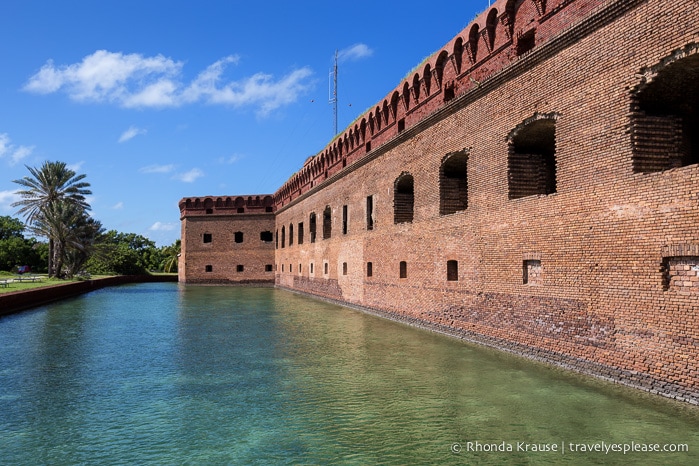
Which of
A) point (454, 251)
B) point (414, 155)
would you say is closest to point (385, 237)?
point (414, 155)

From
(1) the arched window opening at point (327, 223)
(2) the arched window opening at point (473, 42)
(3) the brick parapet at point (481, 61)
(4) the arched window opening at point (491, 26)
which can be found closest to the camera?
(3) the brick parapet at point (481, 61)

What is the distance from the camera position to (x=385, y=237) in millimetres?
15281

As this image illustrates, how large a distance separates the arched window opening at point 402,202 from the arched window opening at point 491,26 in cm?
503

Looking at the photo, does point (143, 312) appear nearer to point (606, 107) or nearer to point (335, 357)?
point (335, 357)

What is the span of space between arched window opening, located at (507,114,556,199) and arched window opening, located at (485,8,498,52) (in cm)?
202

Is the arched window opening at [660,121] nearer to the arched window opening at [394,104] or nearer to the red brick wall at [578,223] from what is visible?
the red brick wall at [578,223]

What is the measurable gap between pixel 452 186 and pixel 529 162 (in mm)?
2776

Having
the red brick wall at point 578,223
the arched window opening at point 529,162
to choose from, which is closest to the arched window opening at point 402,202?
the red brick wall at point 578,223

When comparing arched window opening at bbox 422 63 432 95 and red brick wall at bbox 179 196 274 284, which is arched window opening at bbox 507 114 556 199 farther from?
red brick wall at bbox 179 196 274 284

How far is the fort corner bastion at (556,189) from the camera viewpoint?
623 centimetres

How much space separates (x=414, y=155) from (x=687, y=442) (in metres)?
9.64

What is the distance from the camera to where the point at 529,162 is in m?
9.62

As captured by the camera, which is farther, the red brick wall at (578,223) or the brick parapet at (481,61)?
the brick parapet at (481,61)

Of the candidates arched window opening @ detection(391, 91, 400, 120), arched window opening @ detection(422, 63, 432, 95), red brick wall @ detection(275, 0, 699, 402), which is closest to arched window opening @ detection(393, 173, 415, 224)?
red brick wall @ detection(275, 0, 699, 402)
